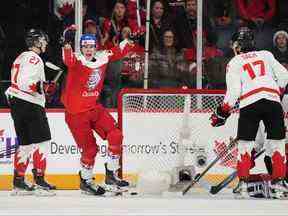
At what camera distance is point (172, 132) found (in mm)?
8312

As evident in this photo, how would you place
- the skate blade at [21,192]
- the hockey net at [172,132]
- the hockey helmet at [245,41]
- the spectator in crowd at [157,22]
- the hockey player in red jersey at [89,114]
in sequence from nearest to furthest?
1. the hockey helmet at [245,41]
2. the hockey player in red jersey at [89,114]
3. the skate blade at [21,192]
4. the hockey net at [172,132]
5. the spectator in crowd at [157,22]

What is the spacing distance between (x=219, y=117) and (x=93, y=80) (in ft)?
3.63

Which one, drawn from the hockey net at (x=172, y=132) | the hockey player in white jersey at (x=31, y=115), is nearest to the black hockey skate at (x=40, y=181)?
the hockey player in white jersey at (x=31, y=115)

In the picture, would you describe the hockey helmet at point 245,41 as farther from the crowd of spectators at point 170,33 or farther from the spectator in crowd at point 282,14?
the spectator in crowd at point 282,14

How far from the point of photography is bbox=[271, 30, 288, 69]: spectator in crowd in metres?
9.24

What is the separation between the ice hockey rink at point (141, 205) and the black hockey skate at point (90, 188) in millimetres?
63

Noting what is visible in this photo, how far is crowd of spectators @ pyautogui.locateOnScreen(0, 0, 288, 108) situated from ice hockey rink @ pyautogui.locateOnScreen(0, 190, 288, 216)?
178 centimetres

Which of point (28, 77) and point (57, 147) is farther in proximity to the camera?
point (57, 147)

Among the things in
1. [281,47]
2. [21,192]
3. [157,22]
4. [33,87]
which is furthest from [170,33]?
[21,192]

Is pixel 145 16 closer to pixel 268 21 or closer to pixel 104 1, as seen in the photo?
pixel 104 1

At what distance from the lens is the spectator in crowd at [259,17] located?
9.36m

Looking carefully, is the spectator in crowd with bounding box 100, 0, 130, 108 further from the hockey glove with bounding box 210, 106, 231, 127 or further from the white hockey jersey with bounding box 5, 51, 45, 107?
the hockey glove with bounding box 210, 106, 231, 127

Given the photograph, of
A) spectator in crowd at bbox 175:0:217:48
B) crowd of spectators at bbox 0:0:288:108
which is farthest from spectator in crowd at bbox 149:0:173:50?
spectator in crowd at bbox 175:0:217:48

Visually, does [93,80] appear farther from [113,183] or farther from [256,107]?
[256,107]
